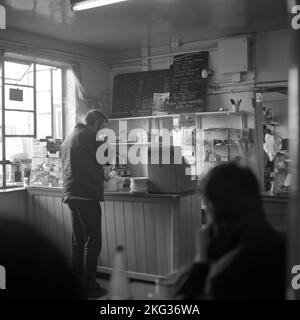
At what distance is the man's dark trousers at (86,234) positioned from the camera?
4383 millimetres

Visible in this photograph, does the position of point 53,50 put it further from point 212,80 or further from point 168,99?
point 212,80

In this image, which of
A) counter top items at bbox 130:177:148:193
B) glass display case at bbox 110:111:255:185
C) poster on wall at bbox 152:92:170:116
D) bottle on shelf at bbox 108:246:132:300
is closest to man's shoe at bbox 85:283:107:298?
counter top items at bbox 130:177:148:193

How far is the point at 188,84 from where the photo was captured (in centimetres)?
711

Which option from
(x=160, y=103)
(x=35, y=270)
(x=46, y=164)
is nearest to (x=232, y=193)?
(x=35, y=270)

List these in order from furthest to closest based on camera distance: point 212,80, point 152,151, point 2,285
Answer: point 212,80
point 152,151
point 2,285

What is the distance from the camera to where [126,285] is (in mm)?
1634

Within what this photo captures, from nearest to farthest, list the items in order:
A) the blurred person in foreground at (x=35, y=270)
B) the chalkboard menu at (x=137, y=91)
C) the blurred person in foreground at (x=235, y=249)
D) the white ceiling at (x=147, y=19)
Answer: the blurred person in foreground at (x=35, y=270) → the blurred person in foreground at (x=235, y=249) → the white ceiling at (x=147, y=19) → the chalkboard menu at (x=137, y=91)

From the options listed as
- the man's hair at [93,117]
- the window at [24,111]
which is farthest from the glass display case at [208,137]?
the man's hair at [93,117]

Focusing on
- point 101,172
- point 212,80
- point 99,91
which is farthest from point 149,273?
point 99,91

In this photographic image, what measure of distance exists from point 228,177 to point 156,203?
282cm

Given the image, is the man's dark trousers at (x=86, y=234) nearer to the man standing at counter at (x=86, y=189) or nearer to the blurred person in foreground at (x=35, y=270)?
the man standing at counter at (x=86, y=189)

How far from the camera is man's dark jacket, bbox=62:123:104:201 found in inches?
172

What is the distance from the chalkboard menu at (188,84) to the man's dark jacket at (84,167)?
298cm

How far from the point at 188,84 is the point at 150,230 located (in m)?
3.22
